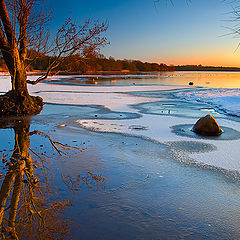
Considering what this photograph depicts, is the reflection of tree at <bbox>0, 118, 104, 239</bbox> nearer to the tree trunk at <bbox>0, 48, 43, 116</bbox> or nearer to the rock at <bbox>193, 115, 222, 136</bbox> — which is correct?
the rock at <bbox>193, 115, 222, 136</bbox>

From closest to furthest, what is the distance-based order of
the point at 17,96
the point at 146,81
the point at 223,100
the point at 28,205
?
the point at 28,205 → the point at 17,96 → the point at 223,100 → the point at 146,81

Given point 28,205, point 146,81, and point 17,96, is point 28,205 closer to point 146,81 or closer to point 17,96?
point 17,96

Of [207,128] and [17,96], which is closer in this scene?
[207,128]

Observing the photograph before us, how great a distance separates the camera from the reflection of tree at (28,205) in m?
2.84

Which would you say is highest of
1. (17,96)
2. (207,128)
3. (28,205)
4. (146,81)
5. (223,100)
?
(146,81)

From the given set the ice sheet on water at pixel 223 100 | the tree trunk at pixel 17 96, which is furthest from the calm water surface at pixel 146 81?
the tree trunk at pixel 17 96

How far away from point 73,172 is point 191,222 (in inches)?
91.7

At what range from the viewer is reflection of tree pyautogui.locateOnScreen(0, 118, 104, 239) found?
2.84 metres

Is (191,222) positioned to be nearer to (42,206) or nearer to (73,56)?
(42,206)

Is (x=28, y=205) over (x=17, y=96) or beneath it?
beneath

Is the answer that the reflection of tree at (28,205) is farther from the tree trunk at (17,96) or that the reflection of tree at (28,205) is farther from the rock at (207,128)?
the tree trunk at (17,96)

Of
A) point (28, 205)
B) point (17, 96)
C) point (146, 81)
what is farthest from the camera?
point (146, 81)

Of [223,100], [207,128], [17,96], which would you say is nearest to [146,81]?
[223,100]

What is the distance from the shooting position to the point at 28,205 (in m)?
3.37
